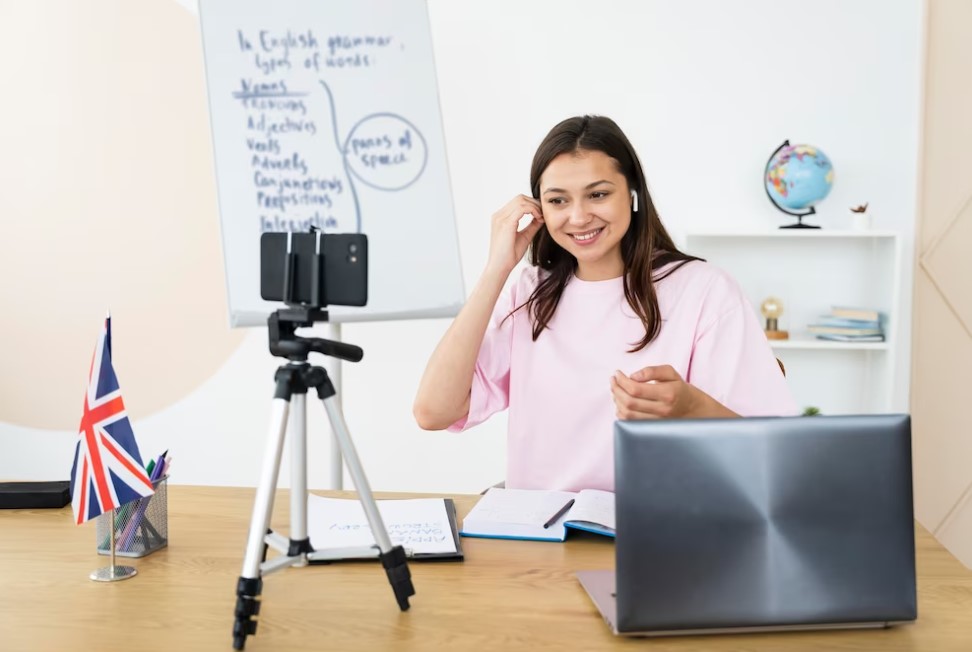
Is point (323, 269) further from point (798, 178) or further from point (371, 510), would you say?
point (798, 178)

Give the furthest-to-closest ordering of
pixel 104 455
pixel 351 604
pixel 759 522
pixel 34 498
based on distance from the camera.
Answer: pixel 34 498 < pixel 104 455 < pixel 351 604 < pixel 759 522

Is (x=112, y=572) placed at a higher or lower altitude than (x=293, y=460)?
lower

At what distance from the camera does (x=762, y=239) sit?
10.5ft

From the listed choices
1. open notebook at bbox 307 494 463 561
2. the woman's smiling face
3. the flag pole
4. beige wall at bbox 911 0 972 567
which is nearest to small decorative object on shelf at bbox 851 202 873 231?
beige wall at bbox 911 0 972 567

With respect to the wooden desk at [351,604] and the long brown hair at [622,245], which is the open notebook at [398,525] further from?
the long brown hair at [622,245]

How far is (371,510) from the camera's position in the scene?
3.56 ft

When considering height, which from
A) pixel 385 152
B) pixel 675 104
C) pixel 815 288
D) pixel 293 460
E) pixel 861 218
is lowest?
pixel 815 288

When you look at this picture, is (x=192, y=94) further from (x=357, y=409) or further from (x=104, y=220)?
(x=357, y=409)

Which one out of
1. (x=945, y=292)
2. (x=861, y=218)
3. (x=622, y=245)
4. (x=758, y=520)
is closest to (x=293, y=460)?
(x=758, y=520)

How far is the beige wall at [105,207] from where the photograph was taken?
343cm

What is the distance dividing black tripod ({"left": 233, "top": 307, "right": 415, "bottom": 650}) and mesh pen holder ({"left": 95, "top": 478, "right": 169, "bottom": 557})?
0.36m

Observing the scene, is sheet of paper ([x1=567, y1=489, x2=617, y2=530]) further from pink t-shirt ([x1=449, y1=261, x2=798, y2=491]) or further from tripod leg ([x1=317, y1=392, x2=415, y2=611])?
tripod leg ([x1=317, y1=392, x2=415, y2=611])

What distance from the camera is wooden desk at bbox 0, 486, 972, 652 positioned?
1025mm

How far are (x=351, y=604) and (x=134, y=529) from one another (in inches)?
15.0
